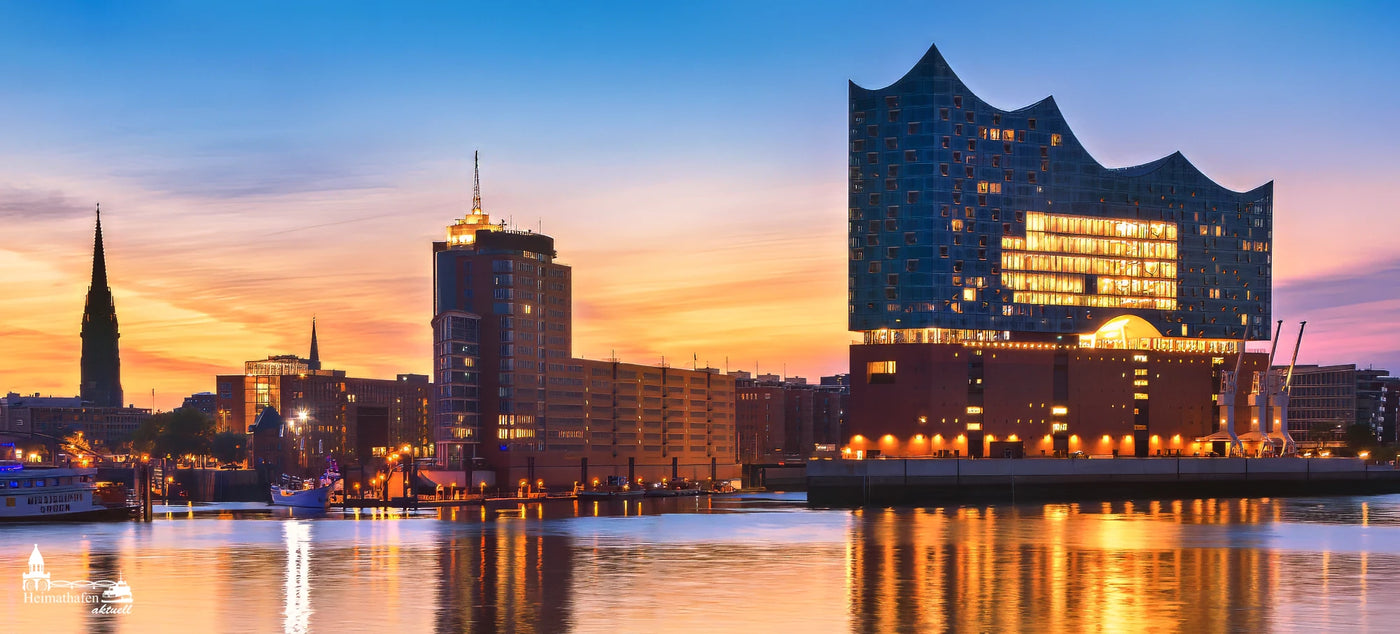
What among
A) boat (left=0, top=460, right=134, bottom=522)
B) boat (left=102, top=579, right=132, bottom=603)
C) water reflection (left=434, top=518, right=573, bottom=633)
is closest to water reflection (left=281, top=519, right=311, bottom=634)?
water reflection (left=434, top=518, right=573, bottom=633)

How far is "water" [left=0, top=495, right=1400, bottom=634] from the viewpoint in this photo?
66000mm

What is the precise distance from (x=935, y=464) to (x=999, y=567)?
105 metres

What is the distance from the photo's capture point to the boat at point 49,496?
5876 inches

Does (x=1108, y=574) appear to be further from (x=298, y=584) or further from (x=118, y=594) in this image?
(x=118, y=594)

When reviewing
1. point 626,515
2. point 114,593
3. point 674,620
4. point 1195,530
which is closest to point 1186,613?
point 674,620

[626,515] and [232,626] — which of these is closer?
[232,626]

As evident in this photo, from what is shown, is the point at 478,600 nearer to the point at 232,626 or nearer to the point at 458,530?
the point at 232,626

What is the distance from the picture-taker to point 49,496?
152875 mm

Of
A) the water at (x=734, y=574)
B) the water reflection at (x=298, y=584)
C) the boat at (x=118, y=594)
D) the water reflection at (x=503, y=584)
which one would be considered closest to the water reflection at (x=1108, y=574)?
the water at (x=734, y=574)

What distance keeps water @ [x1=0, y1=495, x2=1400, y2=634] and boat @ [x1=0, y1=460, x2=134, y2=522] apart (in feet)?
11.6

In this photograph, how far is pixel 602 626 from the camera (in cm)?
6359

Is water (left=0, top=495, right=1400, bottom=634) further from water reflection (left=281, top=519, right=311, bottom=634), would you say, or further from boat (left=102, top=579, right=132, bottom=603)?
boat (left=102, top=579, right=132, bottom=603)

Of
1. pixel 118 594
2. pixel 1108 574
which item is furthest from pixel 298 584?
pixel 1108 574

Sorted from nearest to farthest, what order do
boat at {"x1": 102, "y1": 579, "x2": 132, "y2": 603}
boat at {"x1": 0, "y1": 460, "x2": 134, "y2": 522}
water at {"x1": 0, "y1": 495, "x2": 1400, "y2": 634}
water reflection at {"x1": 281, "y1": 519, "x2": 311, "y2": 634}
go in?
water reflection at {"x1": 281, "y1": 519, "x2": 311, "y2": 634}
water at {"x1": 0, "y1": 495, "x2": 1400, "y2": 634}
boat at {"x1": 102, "y1": 579, "x2": 132, "y2": 603}
boat at {"x1": 0, "y1": 460, "x2": 134, "y2": 522}
